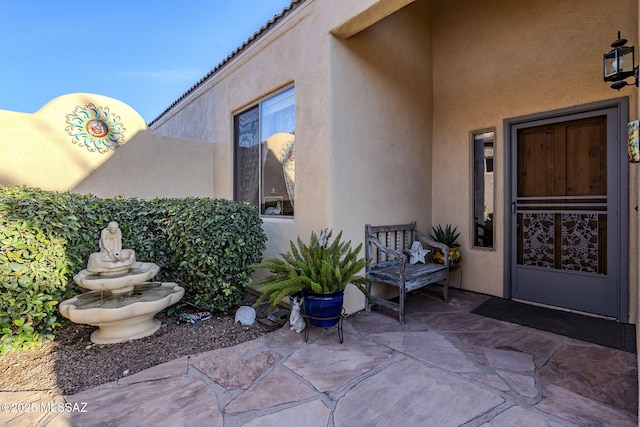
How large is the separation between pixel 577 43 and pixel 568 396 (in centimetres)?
372

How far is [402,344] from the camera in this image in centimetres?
278

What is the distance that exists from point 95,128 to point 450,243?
580 cm

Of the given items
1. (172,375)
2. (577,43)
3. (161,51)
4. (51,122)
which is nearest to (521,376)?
(172,375)

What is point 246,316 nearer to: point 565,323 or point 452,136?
point 565,323

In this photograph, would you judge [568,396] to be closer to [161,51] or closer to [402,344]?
[402,344]

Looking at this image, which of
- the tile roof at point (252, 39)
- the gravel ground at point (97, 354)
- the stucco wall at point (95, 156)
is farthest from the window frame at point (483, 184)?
the stucco wall at point (95, 156)

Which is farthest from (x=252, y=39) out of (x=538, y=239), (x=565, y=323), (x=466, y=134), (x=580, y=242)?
(x=565, y=323)

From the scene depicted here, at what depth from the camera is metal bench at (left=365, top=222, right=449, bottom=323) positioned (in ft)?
10.9

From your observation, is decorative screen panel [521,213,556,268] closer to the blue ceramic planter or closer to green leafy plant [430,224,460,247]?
green leafy plant [430,224,460,247]

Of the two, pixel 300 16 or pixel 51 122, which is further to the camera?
Result: pixel 51 122

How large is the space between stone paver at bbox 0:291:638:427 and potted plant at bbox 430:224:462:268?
133 centimetres

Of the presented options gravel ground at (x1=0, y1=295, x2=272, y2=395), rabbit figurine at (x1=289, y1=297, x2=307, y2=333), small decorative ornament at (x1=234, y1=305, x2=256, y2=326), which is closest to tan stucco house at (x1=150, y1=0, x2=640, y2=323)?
rabbit figurine at (x1=289, y1=297, x2=307, y2=333)

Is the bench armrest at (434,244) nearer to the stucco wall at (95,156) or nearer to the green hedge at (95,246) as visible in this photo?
the green hedge at (95,246)

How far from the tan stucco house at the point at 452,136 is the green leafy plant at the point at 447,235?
5.8 inches
